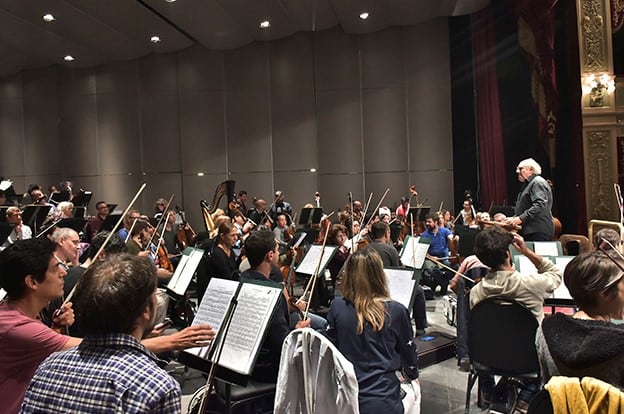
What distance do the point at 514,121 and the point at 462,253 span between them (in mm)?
6323

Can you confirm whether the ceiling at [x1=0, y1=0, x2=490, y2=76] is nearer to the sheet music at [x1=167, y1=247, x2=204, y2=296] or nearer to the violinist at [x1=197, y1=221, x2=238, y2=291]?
the violinist at [x1=197, y1=221, x2=238, y2=291]

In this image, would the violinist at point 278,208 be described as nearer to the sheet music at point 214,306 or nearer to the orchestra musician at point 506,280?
the orchestra musician at point 506,280

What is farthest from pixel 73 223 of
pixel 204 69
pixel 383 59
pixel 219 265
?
pixel 383 59

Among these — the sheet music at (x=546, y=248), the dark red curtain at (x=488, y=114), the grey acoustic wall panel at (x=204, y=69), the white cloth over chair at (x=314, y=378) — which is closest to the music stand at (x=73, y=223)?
the white cloth over chair at (x=314, y=378)

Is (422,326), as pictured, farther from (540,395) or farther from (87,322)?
(87,322)

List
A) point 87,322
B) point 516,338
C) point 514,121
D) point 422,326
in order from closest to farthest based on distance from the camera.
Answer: point 87,322
point 516,338
point 422,326
point 514,121

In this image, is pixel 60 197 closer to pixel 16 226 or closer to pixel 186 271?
pixel 16 226

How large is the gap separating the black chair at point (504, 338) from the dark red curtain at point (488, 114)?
9.39 meters

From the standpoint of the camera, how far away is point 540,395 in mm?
1389

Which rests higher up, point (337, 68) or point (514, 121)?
point (337, 68)

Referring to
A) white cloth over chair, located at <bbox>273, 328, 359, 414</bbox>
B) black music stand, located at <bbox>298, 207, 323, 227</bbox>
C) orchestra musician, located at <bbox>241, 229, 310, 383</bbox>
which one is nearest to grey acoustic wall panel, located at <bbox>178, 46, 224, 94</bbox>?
black music stand, located at <bbox>298, 207, 323, 227</bbox>

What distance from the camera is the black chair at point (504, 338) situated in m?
2.94

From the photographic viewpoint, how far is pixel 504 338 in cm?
297

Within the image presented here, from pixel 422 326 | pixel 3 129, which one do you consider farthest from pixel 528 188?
pixel 3 129
